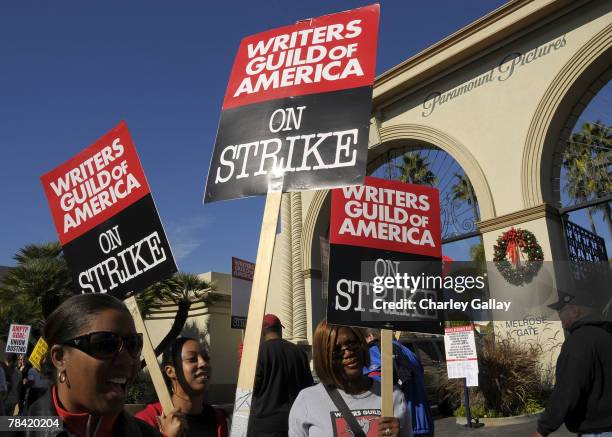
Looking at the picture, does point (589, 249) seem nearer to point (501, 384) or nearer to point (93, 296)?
point (501, 384)

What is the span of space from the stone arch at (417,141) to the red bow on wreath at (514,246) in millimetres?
865

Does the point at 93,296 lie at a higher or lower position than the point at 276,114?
lower

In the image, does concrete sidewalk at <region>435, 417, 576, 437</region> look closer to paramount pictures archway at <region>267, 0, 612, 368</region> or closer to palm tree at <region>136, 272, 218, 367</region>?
paramount pictures archway at <region>267, 0, 612, 368</region>

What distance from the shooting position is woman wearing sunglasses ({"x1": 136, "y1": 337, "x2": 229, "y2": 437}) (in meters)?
2.82

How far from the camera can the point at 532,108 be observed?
12.8m

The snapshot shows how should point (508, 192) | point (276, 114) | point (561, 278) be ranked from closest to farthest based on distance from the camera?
point (276, 114) < point (561, 278) < point (508, 192)

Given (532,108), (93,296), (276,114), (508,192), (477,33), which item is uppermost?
(477,33)

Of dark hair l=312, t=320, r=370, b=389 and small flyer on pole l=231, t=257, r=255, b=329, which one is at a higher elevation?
small flyer on pole l=231, t=257, r=255, b=329

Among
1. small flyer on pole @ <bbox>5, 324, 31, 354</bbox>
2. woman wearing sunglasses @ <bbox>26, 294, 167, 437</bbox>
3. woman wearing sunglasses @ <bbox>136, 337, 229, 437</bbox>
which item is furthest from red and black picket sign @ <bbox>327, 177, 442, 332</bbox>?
small flyer on pole @ <bbox>5, 324, 31, 354</bbox>

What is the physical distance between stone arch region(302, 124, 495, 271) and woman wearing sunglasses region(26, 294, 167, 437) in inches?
498

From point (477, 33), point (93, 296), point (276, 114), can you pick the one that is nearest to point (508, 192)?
point (477, 33)

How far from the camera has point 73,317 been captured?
5.21 feet

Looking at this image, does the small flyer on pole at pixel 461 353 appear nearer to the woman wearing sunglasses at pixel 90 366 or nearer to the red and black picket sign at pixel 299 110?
the red and black picket sign at pixel 299 110

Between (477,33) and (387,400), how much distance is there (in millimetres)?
13146
